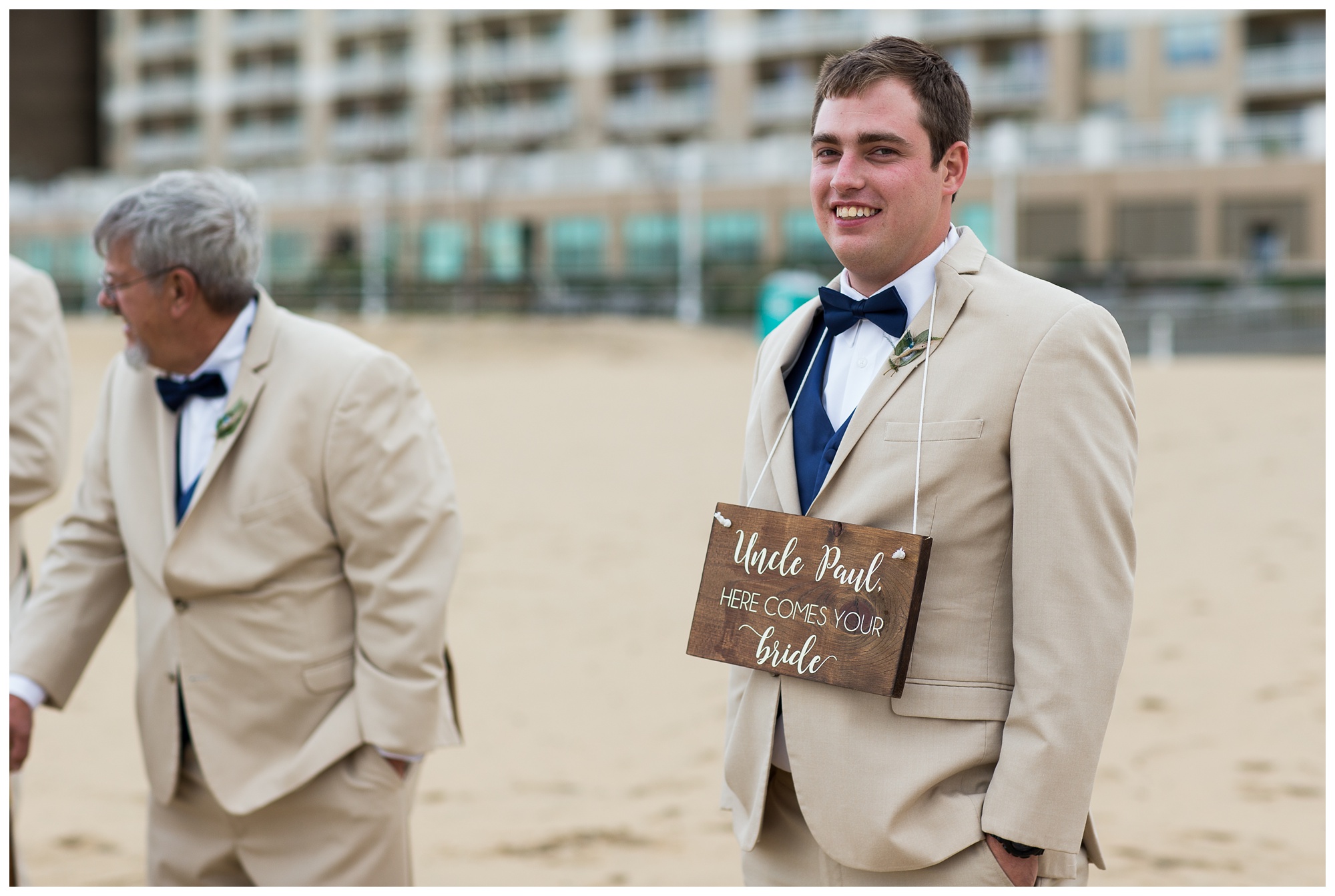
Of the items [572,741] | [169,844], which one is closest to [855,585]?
[169,844]

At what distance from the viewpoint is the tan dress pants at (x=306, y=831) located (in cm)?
288

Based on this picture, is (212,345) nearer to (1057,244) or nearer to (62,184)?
(1057,244)

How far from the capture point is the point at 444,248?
44.6 meters

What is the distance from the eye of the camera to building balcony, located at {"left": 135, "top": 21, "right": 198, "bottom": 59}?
2226 inches

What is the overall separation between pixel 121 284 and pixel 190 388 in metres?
0.26

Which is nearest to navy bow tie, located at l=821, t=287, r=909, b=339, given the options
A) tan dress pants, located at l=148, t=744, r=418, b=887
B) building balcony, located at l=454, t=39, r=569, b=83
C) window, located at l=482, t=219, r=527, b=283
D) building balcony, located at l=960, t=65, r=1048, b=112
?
tan dress pants, located at l=148, t=744, r=418, b=887

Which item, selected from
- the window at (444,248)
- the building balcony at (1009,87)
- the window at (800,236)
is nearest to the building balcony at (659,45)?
the window at (444,248)

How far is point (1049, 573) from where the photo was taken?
6.21 ft

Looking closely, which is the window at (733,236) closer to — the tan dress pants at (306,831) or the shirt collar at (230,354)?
the shirt collar at (230,354)

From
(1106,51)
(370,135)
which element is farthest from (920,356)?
(370,135)

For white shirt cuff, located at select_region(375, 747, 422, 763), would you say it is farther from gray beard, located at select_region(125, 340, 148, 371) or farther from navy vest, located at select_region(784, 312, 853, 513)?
navy vest, located at select_region(784, 312, 853, 513)

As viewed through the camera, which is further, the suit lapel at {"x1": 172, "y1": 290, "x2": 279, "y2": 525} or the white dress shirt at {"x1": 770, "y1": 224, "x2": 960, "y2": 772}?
the suit lapel at {"x1": 172, "y1": 290, "x2": 279, "y2": 525}

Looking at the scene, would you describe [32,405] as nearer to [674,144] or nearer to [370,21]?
[674,144]

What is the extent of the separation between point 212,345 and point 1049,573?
73.0 inches
